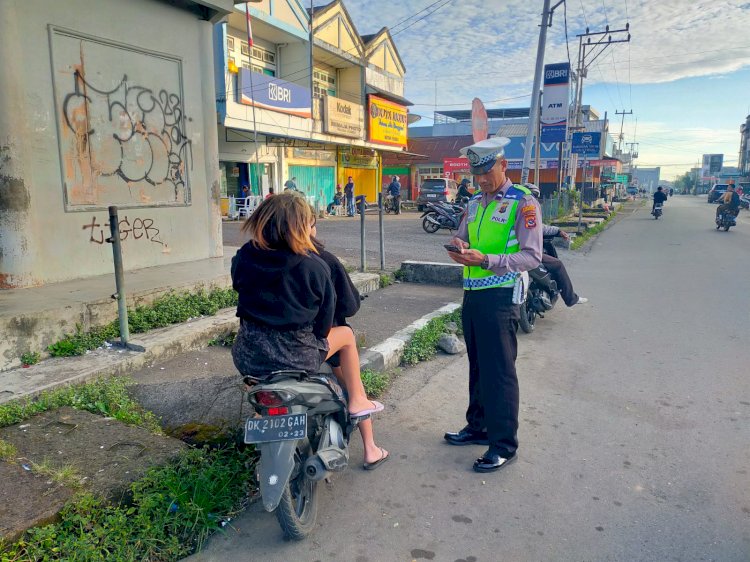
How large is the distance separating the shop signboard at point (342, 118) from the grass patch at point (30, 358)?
1864cm

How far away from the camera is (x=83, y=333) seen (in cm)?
486

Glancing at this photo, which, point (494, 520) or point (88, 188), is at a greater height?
point (88, 188)

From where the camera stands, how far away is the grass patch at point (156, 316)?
4.70 metres

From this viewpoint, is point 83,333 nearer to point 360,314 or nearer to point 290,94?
point 360,314

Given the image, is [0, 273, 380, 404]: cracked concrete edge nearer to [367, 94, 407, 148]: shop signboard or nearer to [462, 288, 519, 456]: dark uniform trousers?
[462, 288, 519, 456]: dark uniform trousers

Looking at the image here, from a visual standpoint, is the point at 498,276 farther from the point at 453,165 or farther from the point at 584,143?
the point at 453,165

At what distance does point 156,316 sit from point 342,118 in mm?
19110

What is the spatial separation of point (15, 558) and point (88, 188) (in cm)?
456

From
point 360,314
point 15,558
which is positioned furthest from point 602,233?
point 15,558

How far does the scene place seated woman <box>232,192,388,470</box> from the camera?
2.91 metres

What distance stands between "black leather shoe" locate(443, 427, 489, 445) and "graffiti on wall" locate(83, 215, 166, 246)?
441cm

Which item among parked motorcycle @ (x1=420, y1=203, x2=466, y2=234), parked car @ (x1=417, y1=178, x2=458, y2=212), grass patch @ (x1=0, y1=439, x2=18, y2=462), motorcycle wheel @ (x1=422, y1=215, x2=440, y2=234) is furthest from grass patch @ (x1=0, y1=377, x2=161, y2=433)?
parked car @ (x1=417, y1=178, x2=458, y2=212)

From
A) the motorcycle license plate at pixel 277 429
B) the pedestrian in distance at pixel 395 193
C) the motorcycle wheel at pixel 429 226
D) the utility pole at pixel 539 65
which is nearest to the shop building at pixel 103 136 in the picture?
the motorcycle license plate at pixel 277 429

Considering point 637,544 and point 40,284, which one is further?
point 40,284
